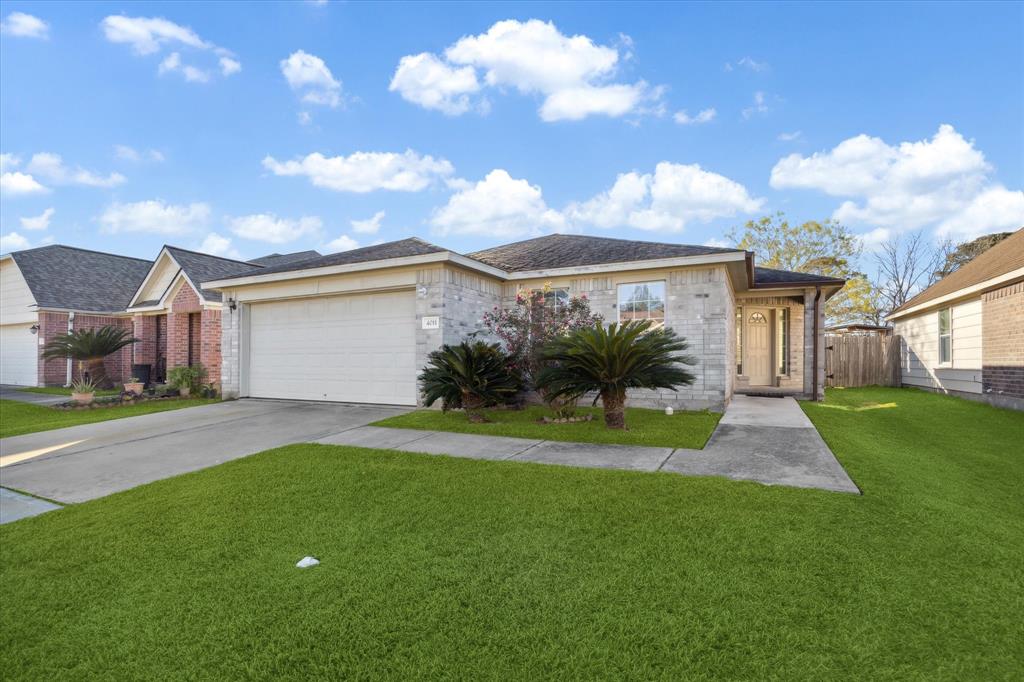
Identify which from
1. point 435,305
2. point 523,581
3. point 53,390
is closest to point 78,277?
point 53,390

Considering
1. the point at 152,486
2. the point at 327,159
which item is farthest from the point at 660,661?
the point at 327,159

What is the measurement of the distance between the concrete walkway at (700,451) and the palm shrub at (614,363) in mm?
1007

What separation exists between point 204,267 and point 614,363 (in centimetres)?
1429

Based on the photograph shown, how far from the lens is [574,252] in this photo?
1133 cm

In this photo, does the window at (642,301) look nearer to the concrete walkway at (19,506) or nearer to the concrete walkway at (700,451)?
the concrete walkway at (700,451)

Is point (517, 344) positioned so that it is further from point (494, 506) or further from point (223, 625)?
point (223, 625)

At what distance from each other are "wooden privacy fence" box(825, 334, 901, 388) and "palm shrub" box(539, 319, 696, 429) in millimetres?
11743

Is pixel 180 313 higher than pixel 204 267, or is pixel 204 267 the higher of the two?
pixel 204 267

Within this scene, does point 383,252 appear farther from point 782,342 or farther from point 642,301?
point 782,342

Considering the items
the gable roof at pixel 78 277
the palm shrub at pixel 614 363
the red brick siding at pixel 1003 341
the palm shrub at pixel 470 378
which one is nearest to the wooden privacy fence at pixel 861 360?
the red brick siding at pixel 1003 341

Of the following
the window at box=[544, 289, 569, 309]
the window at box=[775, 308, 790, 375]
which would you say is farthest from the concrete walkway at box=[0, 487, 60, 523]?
the window at box=[775, 308, 790, 375]

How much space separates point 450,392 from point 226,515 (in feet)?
14.9

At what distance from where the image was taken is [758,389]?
501 inches

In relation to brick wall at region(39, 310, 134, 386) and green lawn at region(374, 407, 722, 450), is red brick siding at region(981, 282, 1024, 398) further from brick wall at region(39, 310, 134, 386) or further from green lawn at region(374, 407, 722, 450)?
brick wall at region(39, 310, 134, 386)
